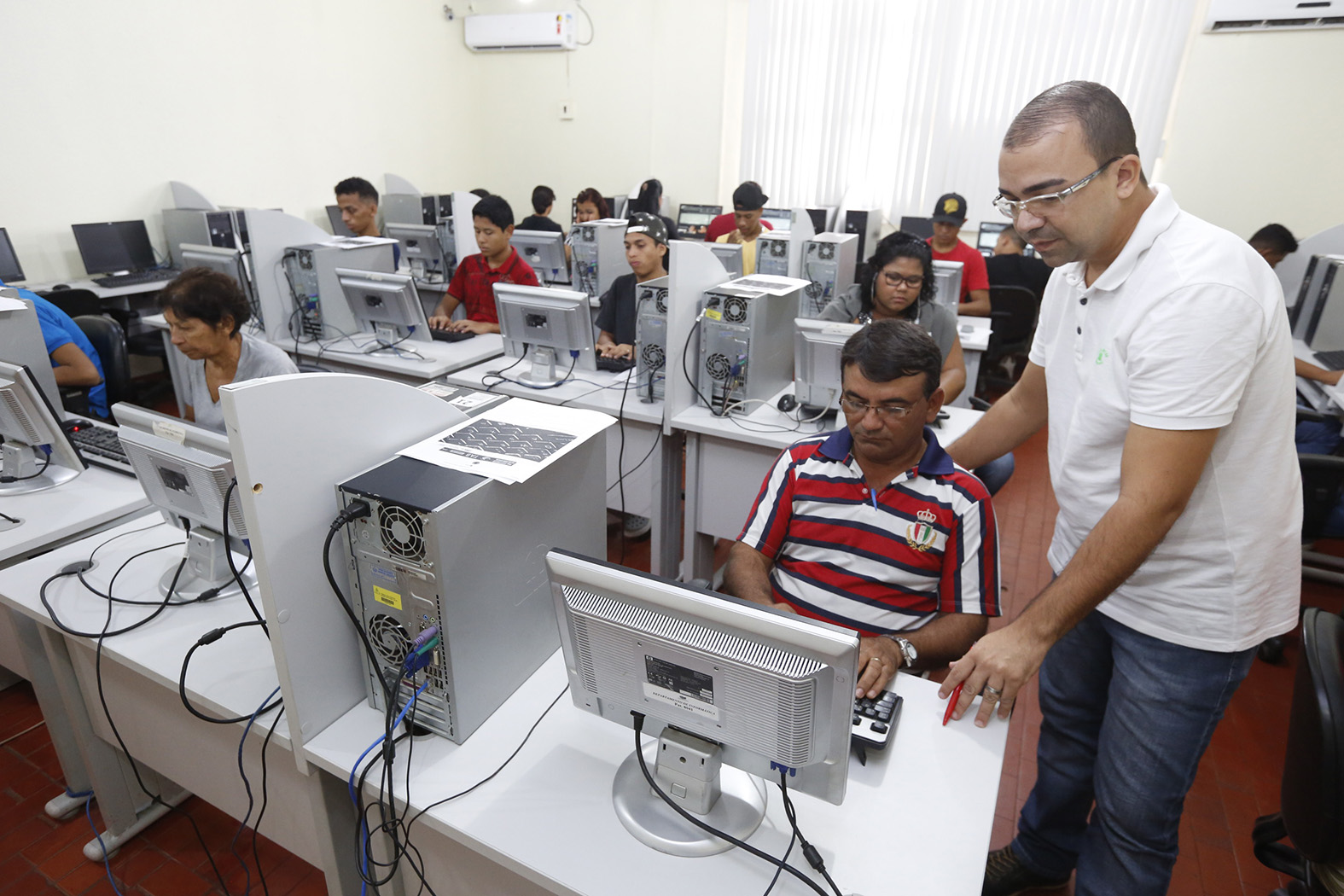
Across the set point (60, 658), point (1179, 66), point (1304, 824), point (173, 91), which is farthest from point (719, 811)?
point (1179, 66)

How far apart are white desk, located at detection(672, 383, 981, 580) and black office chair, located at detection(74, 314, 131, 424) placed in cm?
227

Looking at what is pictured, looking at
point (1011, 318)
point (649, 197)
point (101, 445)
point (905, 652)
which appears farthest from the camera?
point (649, 197)

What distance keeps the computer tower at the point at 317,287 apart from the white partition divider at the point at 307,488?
2.69 metres

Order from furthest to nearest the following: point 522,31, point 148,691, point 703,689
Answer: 1. point 522,31
2. point 148,691
3. point 703,689

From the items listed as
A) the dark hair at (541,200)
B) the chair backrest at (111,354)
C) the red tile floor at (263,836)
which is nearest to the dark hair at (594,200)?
the dark hair at (541,200)

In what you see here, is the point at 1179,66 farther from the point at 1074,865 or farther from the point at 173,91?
the point at 173,91

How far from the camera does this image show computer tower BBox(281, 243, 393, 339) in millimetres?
3545

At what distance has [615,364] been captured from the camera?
3.24 meters

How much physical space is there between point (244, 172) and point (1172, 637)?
21.0 feet

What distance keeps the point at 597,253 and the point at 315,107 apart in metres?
3.22

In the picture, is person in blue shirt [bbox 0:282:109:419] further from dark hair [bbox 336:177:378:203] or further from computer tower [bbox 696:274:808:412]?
dark hair [bbox 336:177:378:203]

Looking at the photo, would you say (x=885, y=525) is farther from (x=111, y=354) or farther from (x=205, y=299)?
(x=111, y=354)

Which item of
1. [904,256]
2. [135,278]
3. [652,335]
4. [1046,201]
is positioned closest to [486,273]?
[652,335]

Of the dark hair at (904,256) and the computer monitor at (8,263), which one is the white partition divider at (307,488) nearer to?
the dark hair at (904,256)
